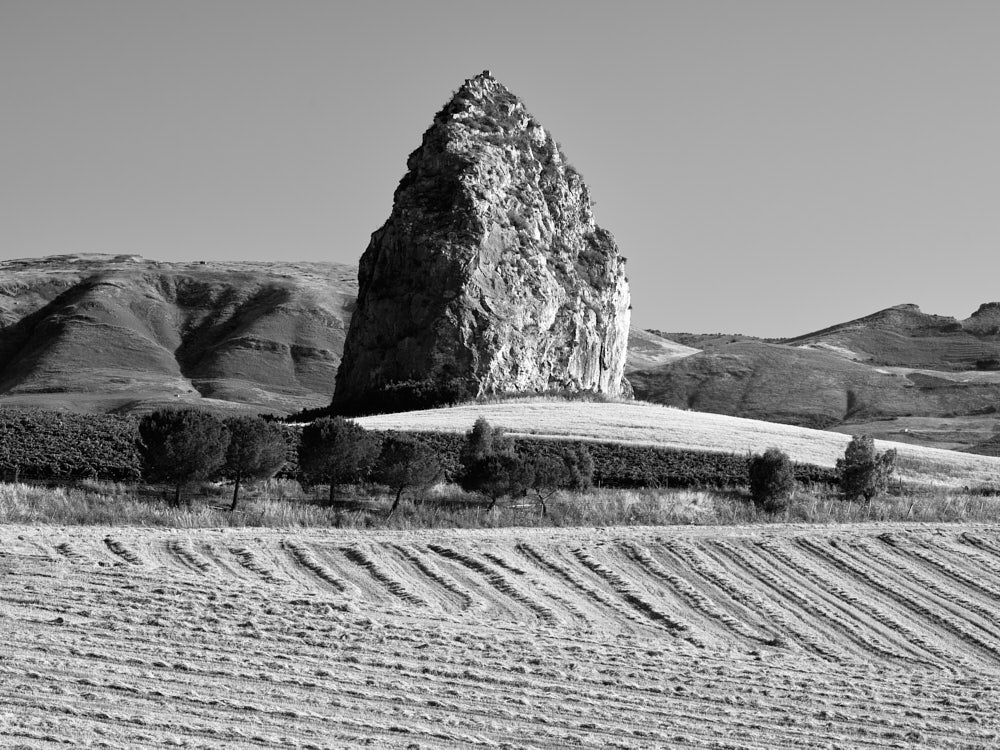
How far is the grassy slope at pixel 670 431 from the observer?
162 ft

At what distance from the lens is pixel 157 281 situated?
514 feet

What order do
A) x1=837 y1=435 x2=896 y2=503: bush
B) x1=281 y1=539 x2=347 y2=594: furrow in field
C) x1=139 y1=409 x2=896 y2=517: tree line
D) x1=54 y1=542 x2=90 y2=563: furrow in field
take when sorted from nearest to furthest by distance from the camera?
x1=54 y1=542 x2=90 y2=563: furrow in field < x1=281 y1=539 x2=347 y2=594: furrow in field < x1=139 y1=409 x2=896 y2=517: tree line < x1=837 y1=435 x2=896 y2=503: bush

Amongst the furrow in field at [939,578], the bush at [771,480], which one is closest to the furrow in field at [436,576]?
the furrow in field at [939,578]

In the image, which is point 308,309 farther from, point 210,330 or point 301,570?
point 301,570

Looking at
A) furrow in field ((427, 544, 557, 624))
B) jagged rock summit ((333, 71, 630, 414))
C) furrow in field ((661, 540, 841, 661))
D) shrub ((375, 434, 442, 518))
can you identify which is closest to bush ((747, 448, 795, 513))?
shrub ((375, 434, 442, 518))

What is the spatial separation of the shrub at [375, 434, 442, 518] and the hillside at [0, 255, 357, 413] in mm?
65813

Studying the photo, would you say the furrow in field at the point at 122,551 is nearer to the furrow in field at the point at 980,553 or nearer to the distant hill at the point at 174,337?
the furrow in field at the point at 980,553

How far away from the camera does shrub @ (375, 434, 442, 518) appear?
36312mm

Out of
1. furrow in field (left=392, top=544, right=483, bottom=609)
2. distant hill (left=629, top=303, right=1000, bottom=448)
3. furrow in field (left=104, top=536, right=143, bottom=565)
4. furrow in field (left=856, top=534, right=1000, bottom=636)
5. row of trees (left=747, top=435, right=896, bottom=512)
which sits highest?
distant hill (left=629, top=303, right=1000, bottom=448)

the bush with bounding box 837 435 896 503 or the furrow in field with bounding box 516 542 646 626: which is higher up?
the bush with bounding box 837 435 896 503

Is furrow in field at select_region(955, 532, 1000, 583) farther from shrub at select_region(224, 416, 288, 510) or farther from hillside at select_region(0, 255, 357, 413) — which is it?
Answer: hillside at select_region(0, 255, 357, 413)

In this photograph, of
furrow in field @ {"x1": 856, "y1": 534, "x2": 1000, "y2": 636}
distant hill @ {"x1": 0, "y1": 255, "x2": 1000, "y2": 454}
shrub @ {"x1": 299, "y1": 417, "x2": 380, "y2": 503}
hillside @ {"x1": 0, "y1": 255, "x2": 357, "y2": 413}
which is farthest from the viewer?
hillside @ {"x1": 0, "y1": 255, "x2": 357, "y2": 413}

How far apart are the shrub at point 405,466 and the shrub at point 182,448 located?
4589mm

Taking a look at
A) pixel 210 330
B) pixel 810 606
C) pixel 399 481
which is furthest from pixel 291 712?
pixel 210 330
